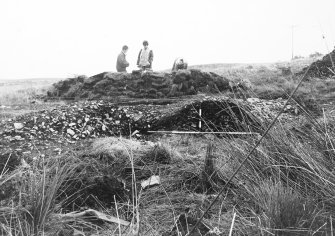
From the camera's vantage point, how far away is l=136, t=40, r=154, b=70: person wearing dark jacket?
40.3 feet

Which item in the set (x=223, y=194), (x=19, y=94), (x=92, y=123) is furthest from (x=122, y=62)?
(x=223, y=194)

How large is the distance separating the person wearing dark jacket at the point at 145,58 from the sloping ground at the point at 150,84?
0.70 m

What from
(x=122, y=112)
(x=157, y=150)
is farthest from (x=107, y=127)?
(x=157, y=150)

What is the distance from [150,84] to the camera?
449 inches

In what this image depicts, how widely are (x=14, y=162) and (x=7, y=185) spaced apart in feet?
3.02

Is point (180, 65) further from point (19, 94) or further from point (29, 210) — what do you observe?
point (29, 210)

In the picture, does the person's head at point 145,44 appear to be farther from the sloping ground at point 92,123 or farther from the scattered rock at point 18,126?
the scattered rock at point 18,126

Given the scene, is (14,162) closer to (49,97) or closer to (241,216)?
(241,216)

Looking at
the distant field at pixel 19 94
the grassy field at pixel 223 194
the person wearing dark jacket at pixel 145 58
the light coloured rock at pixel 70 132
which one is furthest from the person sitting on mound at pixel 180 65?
the grassy field at pixel 223 194

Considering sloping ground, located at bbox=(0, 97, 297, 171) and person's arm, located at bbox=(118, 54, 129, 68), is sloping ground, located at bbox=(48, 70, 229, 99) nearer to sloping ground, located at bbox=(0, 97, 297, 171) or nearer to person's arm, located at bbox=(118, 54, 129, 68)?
person's arm, located at bbox=(118, 54, 129, 68)

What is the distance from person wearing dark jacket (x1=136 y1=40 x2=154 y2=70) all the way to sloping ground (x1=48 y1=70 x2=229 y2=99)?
27.5 inches

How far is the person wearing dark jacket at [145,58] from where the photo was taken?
Result: 12289mm

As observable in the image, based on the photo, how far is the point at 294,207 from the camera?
1731 mm

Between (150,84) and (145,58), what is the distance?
1.36m
